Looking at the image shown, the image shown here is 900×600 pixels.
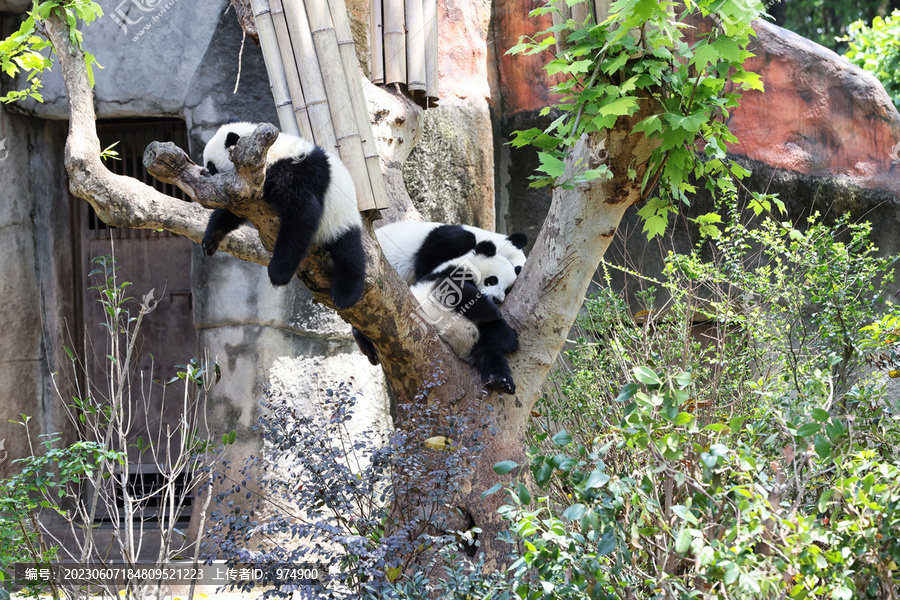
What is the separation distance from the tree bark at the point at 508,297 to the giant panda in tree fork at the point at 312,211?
0.08 meters

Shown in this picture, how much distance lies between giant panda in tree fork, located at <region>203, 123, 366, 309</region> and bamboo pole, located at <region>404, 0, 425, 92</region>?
1.64 meters

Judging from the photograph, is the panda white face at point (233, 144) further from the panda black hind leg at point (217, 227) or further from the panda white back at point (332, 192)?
the panda black hind leg at point (217, 227)

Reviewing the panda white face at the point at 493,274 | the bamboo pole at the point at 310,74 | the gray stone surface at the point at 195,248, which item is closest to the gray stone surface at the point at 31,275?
the gray stone surface at the point at 195,248

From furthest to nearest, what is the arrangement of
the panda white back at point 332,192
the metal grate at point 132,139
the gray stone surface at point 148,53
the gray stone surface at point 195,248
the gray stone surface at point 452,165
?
1. the metal grate at point 132,139
2. the gray stone surface at point 452,165
3. the gray stone surface at point 148,53
4. the gray stone surface at point 195,248
5. the panda white back at point 332,192

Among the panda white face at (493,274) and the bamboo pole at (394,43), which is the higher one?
the bamboo pole at (394,43)

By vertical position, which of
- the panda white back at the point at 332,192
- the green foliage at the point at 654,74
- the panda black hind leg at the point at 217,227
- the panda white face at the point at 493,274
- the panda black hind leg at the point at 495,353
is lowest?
the panda black hind leg at the point at 495,353

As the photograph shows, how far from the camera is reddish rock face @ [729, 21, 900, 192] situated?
6242 millimetres

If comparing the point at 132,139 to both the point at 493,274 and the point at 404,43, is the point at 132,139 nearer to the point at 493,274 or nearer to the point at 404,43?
the point at 404,43

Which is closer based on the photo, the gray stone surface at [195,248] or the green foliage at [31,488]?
the green foliage at [31,488]

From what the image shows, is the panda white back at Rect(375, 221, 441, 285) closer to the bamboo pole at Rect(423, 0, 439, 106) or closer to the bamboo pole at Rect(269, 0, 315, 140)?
the bamboo pole at Rect(269, 0, 315, 140)

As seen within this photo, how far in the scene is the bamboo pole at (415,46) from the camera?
4516 millimetres

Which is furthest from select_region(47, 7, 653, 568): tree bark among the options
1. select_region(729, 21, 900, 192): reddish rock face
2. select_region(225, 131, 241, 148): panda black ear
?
select_region(729, 21, 900, 192): reddish rock face

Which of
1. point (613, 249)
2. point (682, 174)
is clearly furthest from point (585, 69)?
point (613, 249)

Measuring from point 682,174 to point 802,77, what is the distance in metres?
3.91
